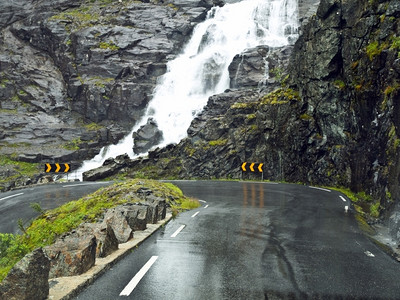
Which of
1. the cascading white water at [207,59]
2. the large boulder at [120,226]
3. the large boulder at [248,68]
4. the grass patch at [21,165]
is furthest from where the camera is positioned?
the cascading white water at [207,59]

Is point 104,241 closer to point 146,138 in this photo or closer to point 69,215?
point 69,215

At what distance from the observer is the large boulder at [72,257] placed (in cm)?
655

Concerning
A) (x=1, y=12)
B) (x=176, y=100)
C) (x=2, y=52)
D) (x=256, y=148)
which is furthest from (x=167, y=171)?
(x=1, y=12)

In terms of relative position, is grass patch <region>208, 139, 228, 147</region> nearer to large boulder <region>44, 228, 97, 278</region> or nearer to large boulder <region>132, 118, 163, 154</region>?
large boulder <region>132, 118, 163, 154</region>

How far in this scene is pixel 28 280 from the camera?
16.7 feet

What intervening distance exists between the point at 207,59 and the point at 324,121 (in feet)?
97.4

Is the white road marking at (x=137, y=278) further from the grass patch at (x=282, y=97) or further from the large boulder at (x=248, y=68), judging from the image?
the large boulder at (x=248, y=68)

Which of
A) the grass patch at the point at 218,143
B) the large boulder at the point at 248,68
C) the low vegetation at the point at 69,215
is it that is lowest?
the low vegetation at the point at 69,215

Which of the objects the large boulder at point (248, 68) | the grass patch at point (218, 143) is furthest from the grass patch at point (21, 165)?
the large boulder at point (248, 68)

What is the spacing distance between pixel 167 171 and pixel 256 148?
10.1 metres

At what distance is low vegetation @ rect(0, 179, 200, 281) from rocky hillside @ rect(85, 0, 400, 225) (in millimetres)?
9581

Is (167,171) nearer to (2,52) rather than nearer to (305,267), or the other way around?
(305,267)

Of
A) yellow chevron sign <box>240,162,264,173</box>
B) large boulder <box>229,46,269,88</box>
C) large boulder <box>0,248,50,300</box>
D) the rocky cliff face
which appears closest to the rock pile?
large boulder <box>0,248,50,300</box>

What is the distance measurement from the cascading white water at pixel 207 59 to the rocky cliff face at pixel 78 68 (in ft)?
7.93
